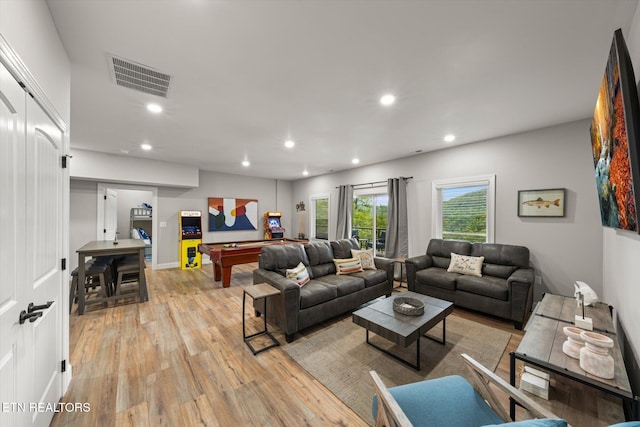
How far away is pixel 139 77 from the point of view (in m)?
2.26

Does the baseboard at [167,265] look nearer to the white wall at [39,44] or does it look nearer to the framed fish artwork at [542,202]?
the white wall at [39,44]

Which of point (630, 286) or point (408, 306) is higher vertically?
point (630, 286)

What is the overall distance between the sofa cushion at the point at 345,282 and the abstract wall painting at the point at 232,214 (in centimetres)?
455

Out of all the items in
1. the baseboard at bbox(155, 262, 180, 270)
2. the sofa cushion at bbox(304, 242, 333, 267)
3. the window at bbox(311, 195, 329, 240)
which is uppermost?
the window at bbox(311, 195, 329, 240)

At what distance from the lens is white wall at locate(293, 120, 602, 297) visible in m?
3.14

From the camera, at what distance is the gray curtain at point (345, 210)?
20.7 ft

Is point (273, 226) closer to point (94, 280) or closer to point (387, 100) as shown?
point (94, 280)

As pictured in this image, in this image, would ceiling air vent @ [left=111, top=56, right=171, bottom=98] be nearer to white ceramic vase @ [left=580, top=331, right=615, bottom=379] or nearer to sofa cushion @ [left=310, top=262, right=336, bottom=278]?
sofa cushion @ [left=310, top=262, right=336, bottom=278]

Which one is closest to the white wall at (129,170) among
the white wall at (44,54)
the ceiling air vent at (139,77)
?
the ceiling air vent at (139,77)

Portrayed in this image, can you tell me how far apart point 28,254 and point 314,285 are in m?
2.54

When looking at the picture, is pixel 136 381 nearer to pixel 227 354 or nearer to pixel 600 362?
pixel 227 354

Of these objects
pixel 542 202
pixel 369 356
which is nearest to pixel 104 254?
pixel 369 356

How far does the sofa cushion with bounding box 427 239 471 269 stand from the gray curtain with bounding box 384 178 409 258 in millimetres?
663

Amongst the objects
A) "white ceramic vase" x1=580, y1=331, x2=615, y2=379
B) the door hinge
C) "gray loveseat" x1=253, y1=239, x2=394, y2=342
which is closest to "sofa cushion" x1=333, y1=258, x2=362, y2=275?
"gray loveseat" x1=253, y1=239, x2=394, y2=342
